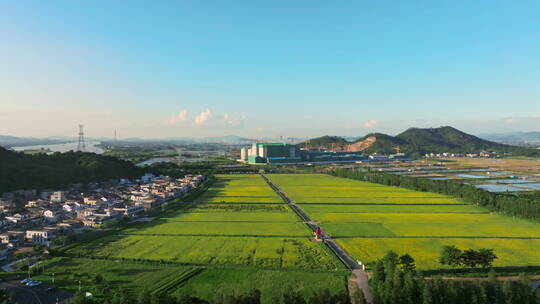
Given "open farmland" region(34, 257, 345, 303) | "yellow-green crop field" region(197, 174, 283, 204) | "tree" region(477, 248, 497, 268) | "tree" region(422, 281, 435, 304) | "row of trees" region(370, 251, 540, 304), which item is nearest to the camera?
"tree" region(422, 281, 435, 304)

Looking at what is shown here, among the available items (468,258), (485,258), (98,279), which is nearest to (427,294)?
(468,258)

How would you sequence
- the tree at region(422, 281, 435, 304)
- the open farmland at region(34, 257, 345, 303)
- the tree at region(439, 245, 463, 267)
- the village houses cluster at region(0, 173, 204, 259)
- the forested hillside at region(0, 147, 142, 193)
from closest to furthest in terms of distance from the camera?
1. the tree at region(422, 281, 435, 304)
2. the open farmland at region(34, 257, 345, 303)
3. the tree at region(439, 245, 463, 267)
4. the village houses cluster at region(0, 173, 204, 259)
5. the forested hillside at region(0, 147, 142, 193)

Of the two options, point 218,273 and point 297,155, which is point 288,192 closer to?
point 218,273

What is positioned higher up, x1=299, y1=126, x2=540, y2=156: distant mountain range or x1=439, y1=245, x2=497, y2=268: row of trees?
x1=299, y1=126, x2=540, y2=156: distant mountain range

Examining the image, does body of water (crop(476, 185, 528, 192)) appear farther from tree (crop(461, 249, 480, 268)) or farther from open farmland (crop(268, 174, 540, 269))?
tree (crop(461, 249, 480, 268))

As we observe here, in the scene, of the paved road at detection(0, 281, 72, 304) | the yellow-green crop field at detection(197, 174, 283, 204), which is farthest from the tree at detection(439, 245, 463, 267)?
the yellow-green crop field at detection(197, 174, 283, 204)

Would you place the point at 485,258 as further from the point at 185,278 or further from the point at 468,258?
the point at 185,278
